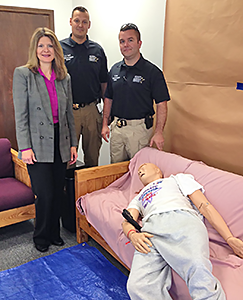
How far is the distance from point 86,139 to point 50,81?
36.3 inches

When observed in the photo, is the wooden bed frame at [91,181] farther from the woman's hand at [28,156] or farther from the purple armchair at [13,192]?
the purple armchair at [13,192]

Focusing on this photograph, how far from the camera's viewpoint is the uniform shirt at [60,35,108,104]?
9.10 ft

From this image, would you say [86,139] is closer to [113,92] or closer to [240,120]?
[113,92]

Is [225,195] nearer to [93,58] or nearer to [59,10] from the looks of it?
[93,58]

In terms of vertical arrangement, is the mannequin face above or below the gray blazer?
below

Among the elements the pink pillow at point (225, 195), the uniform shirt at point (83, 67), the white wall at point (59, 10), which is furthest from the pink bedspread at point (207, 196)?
the white wall at point (59, 10)

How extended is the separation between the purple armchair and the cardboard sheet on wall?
53.4 inches

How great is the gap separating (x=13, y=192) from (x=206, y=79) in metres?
1.82

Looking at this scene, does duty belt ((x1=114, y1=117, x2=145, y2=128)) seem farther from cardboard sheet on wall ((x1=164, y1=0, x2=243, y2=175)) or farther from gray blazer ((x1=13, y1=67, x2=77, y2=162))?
gray blazer ((x1=13, y1=67, x2=77, y2=162))

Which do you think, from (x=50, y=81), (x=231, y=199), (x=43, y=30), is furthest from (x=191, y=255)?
(x=43, y=30)

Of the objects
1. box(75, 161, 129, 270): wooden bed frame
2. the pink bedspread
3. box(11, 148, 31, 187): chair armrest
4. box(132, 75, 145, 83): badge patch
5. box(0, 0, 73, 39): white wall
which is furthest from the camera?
box(0, 0, 73, 39): white wall

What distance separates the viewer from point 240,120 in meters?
2.10

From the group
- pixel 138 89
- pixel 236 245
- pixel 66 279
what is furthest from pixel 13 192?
pixel 236 245

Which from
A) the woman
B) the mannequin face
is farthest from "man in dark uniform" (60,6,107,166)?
the mannequin face
